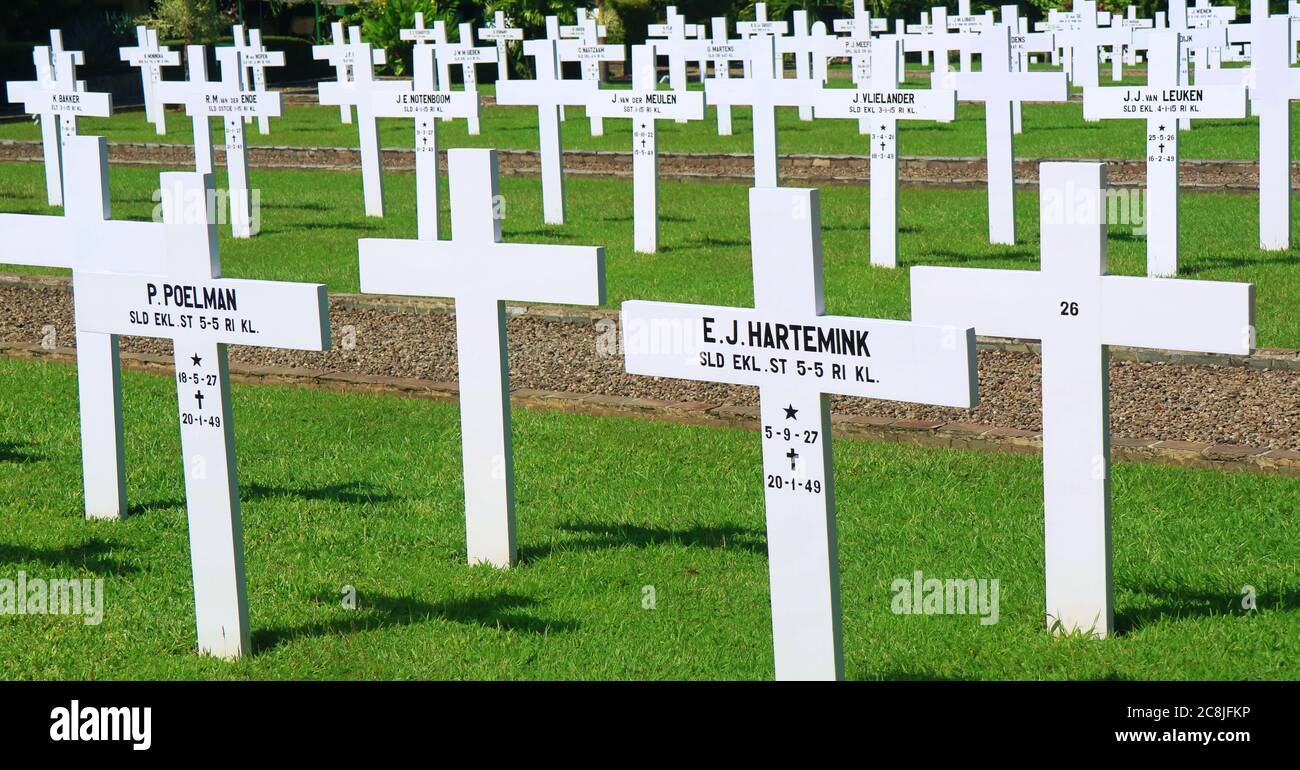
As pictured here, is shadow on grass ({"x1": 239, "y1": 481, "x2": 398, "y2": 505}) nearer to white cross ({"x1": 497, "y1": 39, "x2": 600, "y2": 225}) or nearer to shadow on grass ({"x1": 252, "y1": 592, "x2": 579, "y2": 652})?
shadow on grass ({"x1": 252, "y1": 592, "x2": 579, "y2": 652})

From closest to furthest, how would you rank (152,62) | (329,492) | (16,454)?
(329,492) < (16,454) < (152,62)

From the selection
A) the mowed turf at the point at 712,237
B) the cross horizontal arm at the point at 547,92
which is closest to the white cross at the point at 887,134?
the mowed turf at the point at 712,237

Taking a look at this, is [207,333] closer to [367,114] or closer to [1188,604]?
[1188,604]

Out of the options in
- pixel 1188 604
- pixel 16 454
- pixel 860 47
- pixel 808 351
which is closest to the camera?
pixel 808 351

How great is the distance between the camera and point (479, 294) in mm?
5590

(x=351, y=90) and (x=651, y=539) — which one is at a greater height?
(x=351, y=90)

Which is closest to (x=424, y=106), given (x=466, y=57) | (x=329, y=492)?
(x=329, y=492)

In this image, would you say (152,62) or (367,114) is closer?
(367,114)

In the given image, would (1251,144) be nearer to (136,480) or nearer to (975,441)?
(975,441)

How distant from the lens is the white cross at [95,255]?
564 centimetres

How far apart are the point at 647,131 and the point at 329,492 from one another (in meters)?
7.04

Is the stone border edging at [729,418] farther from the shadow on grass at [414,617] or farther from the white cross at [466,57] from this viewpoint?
the white cross at [466,57]

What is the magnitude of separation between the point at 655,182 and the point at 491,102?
55.0 ft

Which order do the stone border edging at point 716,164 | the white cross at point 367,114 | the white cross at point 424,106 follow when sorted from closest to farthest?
the white cross at point 424,106
the stone border edging at point 716,164
the white cross at point 367,114
